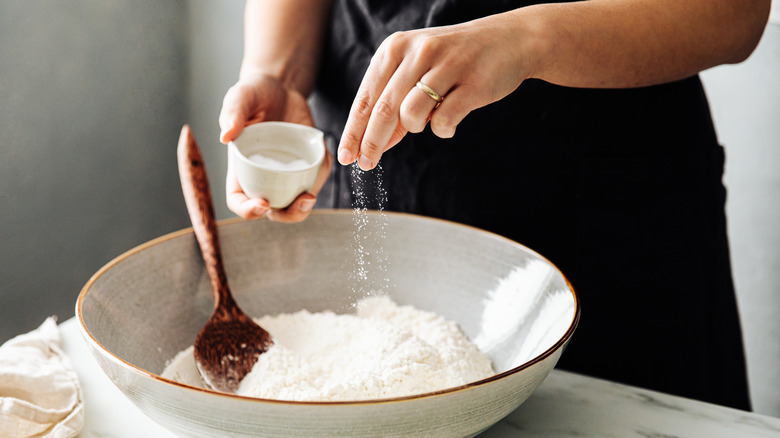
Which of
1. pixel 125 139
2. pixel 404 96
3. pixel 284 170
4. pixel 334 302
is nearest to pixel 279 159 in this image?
pixel 284 170

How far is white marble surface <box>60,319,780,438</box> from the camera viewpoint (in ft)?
2.20

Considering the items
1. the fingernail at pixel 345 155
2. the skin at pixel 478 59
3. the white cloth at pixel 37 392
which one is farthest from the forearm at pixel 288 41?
the white cloth at pixel 37 392

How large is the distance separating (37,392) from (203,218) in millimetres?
297

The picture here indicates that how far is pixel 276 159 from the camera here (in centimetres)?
92

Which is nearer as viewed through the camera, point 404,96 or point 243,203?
point 404,96

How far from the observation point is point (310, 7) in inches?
43.6

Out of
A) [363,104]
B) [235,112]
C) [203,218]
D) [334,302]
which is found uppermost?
[363,104]

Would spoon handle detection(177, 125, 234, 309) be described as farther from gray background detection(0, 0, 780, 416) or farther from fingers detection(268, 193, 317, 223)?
gray background detection(0, 0, 780, 416)

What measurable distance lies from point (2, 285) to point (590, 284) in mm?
1516

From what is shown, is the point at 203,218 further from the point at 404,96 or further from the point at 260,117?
the point at 404,96

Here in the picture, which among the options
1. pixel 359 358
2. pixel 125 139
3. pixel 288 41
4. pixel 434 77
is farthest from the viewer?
pixel 125 139

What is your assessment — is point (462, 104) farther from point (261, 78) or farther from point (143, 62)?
point (143, 62)

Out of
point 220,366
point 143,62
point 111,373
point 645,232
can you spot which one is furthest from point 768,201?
point 143,62

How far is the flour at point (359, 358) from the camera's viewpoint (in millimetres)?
638
